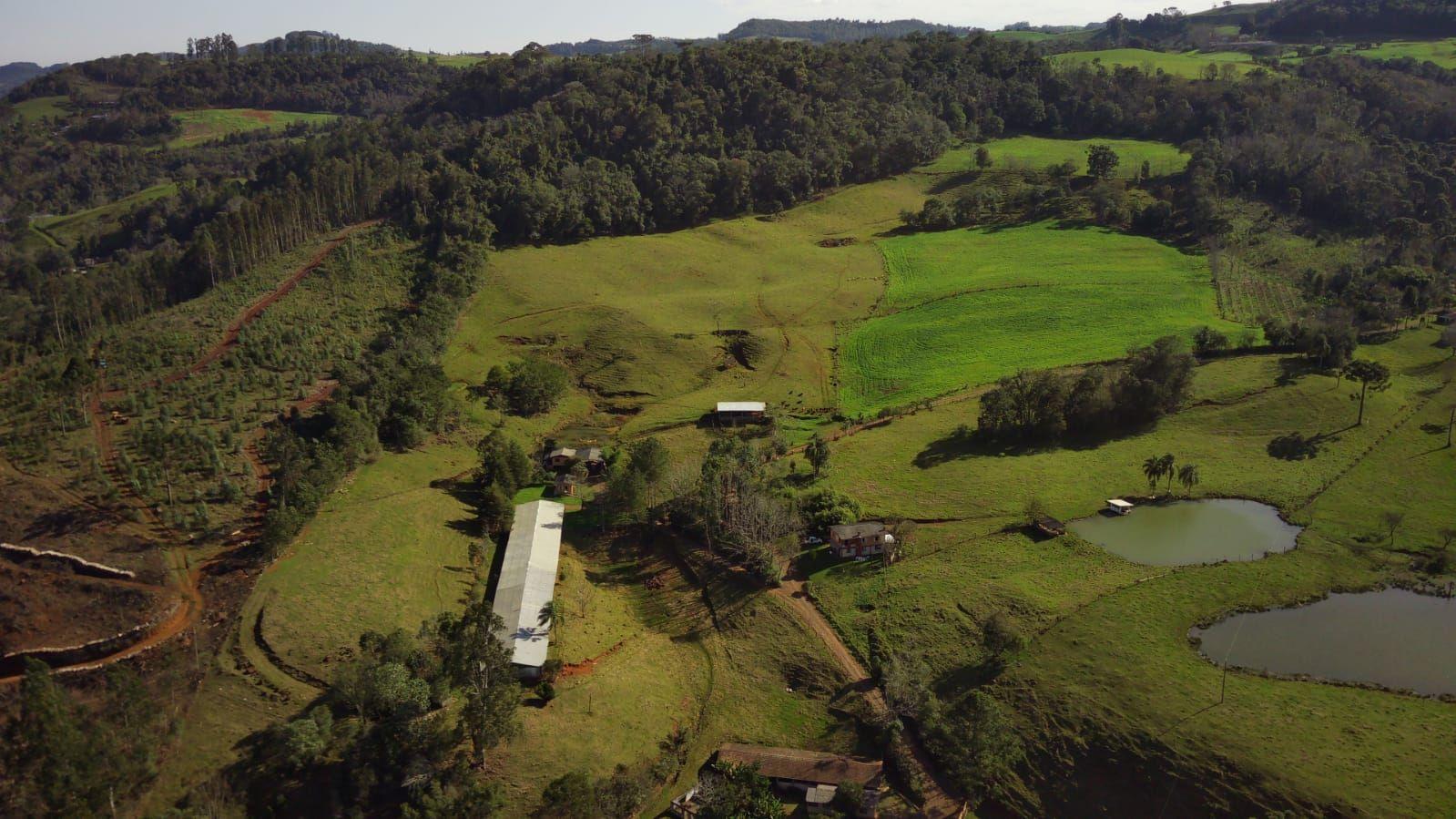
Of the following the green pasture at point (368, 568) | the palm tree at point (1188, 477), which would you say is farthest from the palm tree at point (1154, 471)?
the green pasture at point (368, 568)

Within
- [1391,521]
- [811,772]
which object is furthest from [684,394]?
[1391,521]

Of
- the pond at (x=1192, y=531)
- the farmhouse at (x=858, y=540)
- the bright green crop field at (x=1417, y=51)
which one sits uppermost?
the bright green crop field at (x=1417, y=51)

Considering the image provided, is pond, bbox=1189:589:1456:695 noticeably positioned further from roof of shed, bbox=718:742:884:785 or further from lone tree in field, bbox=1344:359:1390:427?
lone tree in field, bbox=1344:359:1390:427

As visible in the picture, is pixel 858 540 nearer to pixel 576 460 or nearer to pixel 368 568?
pixel 576 460

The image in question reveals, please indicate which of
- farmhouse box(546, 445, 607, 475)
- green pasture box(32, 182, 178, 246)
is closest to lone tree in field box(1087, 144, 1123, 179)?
farmhouse box(546, 445, 607, 475)

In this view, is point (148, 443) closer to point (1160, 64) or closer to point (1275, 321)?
point (1275, 321)

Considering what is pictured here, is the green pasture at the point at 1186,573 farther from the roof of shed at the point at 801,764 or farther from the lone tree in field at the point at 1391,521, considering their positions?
the roof of shed at the point at 801,764

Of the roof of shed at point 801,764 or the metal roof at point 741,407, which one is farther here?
the metal roof at point 741,407

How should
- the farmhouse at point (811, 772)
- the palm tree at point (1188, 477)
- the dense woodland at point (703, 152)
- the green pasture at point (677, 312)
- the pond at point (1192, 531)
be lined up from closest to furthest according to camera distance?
the farmhouse at point (811, 772) → the pond at point (1192, 531) → the palm tree at point (1188, 477) → the green pasture at point (677, 312) → the dense woodland at point (703, 152)
